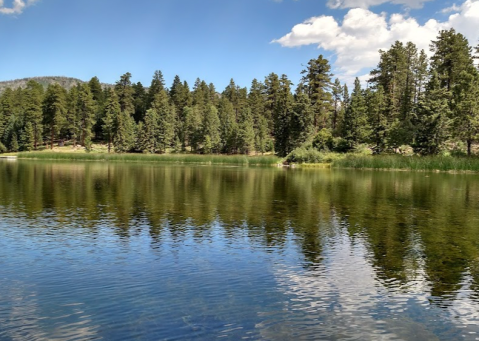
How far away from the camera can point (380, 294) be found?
8.76 meters

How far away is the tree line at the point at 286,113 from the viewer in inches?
2763

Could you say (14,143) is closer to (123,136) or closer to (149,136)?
(123,136)

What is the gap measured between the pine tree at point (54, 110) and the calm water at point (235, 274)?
102 meters

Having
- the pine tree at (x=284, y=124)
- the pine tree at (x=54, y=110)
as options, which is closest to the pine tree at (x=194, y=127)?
the pine tree at (x=284, y=124)

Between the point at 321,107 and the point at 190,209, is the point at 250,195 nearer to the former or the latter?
the point at 190,209

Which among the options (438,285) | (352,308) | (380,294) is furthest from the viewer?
(438,285)

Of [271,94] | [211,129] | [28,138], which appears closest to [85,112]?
[28,138]

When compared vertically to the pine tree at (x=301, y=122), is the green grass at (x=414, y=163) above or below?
below

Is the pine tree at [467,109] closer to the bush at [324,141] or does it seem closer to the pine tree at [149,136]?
the bush at [324,141]

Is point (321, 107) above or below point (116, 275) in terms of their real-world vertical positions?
above

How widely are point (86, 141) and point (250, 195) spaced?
9328cm

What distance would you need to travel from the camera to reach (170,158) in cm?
8088

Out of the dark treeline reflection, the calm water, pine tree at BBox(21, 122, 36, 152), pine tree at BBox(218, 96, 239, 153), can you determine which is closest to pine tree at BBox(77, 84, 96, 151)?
pine tree at BBox(21, 122, 36, 152)

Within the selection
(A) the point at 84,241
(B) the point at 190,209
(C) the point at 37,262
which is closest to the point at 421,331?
(C) the point at 37,262
